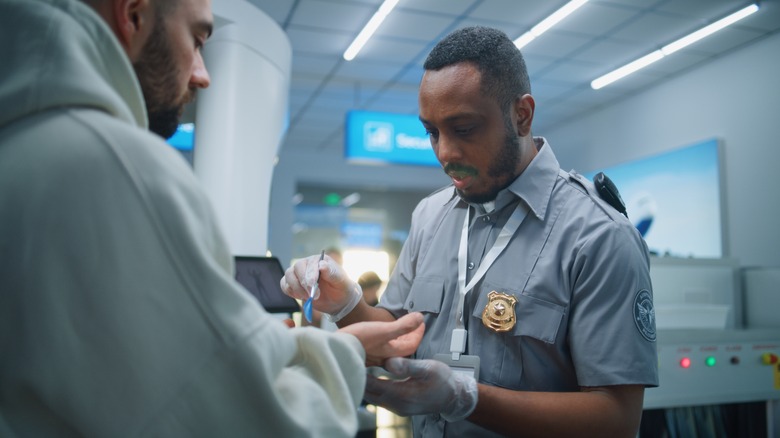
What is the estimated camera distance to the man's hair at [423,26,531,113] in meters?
1.36

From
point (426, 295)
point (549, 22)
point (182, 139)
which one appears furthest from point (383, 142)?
point (426, 295)

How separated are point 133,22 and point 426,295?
0.99 meters

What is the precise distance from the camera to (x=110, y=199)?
550mm

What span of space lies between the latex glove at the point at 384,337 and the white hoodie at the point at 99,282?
30cm

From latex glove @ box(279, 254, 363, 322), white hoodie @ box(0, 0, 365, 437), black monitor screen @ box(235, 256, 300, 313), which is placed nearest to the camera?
white hoodie @ box(0, 0, 365, 437)

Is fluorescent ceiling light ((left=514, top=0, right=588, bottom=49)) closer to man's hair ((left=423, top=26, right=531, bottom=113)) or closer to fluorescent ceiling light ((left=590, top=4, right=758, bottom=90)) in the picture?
fluorescent ceiling light ((left=590, top=4, right=758, bottom=90))

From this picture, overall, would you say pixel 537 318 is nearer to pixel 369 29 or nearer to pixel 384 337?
pixel 384 337

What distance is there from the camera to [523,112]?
4.66ft

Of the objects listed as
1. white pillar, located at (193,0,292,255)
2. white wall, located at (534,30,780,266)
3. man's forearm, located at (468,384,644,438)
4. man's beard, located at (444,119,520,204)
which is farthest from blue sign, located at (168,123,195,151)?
white wall, located at (534,30,780,266)

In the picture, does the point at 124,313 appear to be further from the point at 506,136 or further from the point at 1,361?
the point at 506,136

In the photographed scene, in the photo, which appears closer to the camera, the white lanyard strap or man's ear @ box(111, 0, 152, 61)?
man's ear @ box(111, 0, 152, 61)

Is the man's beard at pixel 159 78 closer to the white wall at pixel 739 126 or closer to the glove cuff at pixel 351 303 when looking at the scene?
the glove cuff at pixel 351 303

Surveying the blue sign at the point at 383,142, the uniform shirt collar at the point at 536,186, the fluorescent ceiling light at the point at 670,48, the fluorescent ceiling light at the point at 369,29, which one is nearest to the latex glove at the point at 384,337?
the uniform shirt collar at the point at 536,186

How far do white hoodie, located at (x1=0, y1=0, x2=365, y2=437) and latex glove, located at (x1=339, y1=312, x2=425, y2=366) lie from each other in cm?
30
